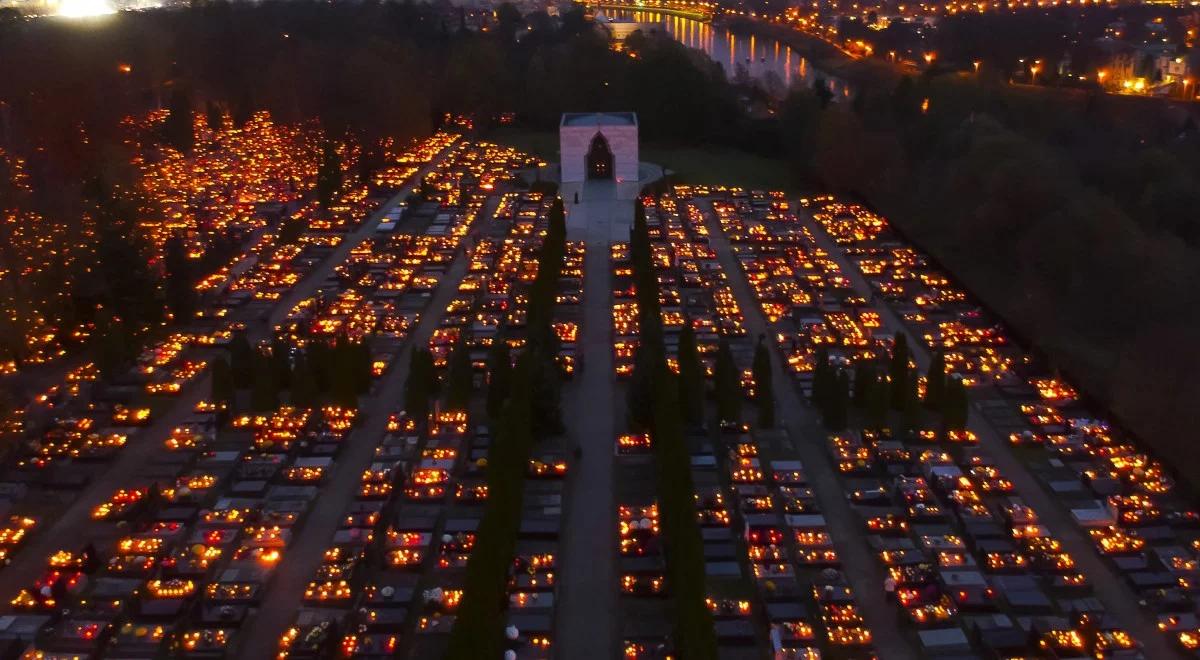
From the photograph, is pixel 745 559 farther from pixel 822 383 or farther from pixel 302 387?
pixel 302 387

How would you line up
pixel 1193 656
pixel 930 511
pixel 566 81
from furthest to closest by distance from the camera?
pixel 566 81
pixel 930 511
pixel 1193 656

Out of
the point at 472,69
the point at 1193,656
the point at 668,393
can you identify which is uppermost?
the point at 472,69

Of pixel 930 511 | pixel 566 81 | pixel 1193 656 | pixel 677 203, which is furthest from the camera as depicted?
pixel 566 81

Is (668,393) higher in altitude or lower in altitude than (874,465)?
higher

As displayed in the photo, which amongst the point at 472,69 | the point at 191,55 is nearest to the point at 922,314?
the point at 472,69

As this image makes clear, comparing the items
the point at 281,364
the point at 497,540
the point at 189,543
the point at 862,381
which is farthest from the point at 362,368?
the point at 862,381

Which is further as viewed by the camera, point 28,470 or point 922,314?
point 922,314

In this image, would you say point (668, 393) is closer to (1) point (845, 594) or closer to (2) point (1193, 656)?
(1) point (845, 594)
